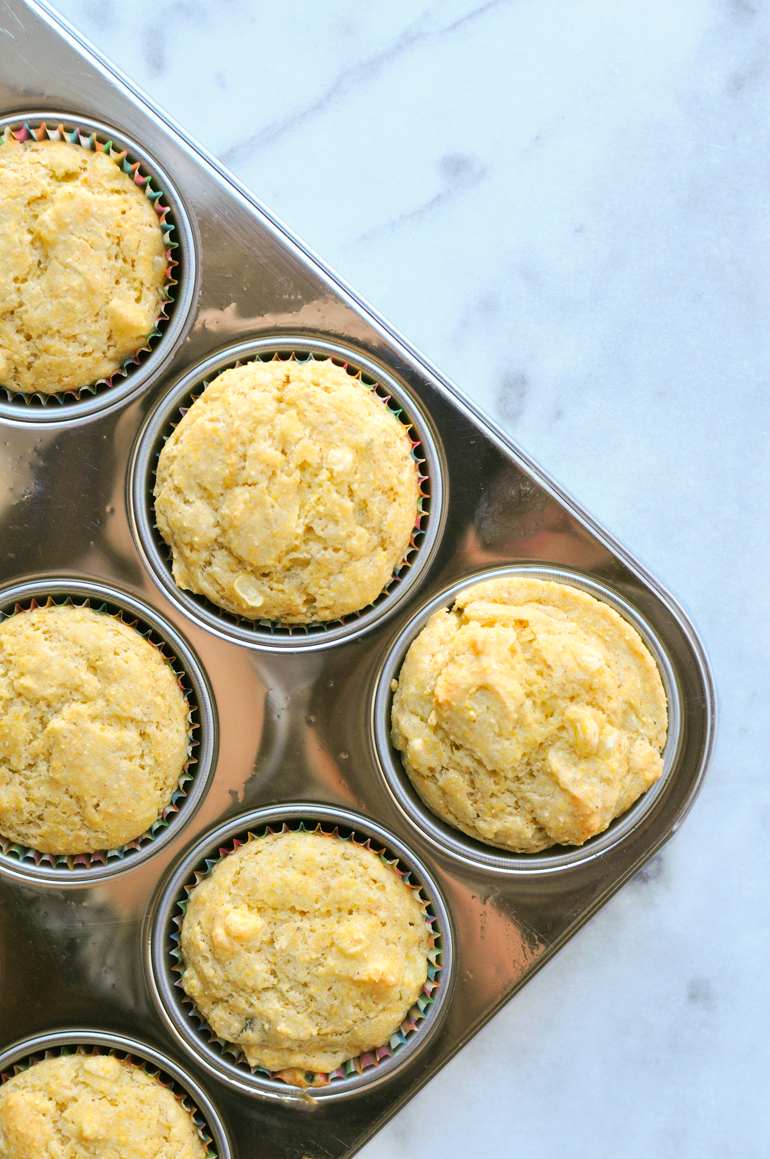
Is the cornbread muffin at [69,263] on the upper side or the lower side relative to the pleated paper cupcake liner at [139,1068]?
upper

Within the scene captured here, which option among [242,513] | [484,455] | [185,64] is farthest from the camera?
[185,64]

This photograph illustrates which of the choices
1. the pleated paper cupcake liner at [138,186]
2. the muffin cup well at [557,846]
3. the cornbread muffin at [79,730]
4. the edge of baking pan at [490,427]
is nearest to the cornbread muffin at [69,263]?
the pleated paper cupcake liner at [138,186]

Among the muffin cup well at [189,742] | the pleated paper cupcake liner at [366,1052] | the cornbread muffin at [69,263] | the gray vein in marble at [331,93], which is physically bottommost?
the pleated paper cupcake liner at [366,1052]

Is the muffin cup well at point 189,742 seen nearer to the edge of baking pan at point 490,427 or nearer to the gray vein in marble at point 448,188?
the edge of baking pan at point 490,427

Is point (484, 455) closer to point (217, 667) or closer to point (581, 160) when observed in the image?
point (217, 667)

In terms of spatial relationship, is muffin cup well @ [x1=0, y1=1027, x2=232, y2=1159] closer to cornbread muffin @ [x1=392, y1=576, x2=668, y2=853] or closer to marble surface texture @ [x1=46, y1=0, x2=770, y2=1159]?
marble surface texture @ [x1=46, y1=0, x2=770, y2=1159]

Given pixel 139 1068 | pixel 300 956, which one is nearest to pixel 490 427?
pixel 300 956

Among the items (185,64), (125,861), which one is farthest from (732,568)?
(185,64)
